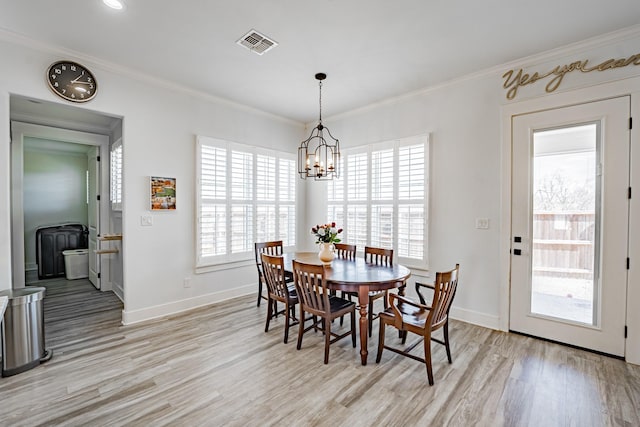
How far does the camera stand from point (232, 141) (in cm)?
437

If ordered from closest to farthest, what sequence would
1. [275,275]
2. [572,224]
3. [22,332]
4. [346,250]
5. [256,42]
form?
[22,332], [256,42], [572,224], [275,275], [346,250]

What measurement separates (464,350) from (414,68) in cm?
307

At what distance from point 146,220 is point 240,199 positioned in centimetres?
132

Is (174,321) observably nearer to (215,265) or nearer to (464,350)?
(215,265)

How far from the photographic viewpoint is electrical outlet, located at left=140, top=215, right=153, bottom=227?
352cm

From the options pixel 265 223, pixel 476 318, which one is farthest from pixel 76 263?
pixel 476 318

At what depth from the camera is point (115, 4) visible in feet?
7.34

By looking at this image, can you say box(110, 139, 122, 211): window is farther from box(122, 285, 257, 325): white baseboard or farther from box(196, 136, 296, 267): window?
box(122, 285, 257, 325): white baseboard

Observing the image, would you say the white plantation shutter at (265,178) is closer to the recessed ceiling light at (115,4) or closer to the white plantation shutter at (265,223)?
the white plantation shutter at (265,223)

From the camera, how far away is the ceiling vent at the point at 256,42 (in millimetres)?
2639

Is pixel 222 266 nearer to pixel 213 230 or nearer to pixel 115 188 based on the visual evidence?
pixel 213 230

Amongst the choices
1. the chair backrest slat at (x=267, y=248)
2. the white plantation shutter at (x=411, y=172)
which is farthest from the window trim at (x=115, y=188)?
the white plantation shutter at (x=411, y=172)

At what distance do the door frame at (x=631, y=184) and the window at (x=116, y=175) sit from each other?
506 cm

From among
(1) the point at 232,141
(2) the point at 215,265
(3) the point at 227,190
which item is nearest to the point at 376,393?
(2) the point at 215,265
